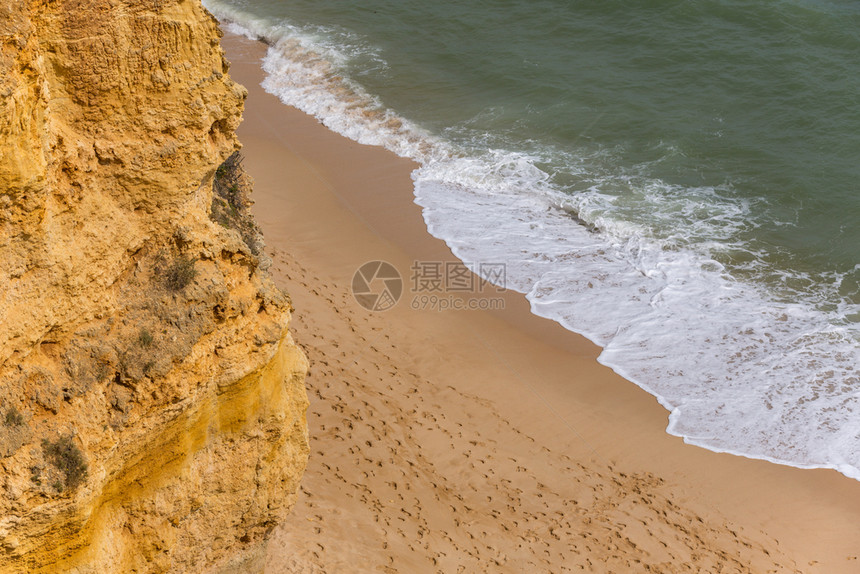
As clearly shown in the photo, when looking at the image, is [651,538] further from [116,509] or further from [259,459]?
[116,509]

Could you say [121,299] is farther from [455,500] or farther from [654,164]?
[654,164]

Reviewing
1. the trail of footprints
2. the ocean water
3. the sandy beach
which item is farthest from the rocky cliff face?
the ocean water

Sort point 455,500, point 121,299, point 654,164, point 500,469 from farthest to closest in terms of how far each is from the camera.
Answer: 1. point 654,164
2. point 500,469
3. point 455,500
4. point 121,299

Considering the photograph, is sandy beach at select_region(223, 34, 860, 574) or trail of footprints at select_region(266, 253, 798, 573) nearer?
trail of footprints at select_region(266, 253, 798, 573)

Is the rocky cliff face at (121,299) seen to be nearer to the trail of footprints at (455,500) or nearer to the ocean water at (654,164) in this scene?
the trail of footprints at (455,500)

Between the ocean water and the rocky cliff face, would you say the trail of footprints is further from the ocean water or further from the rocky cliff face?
the rocky cliff face

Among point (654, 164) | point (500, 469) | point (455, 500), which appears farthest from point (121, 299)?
point (654, 164)

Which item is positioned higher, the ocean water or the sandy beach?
the ocean water
